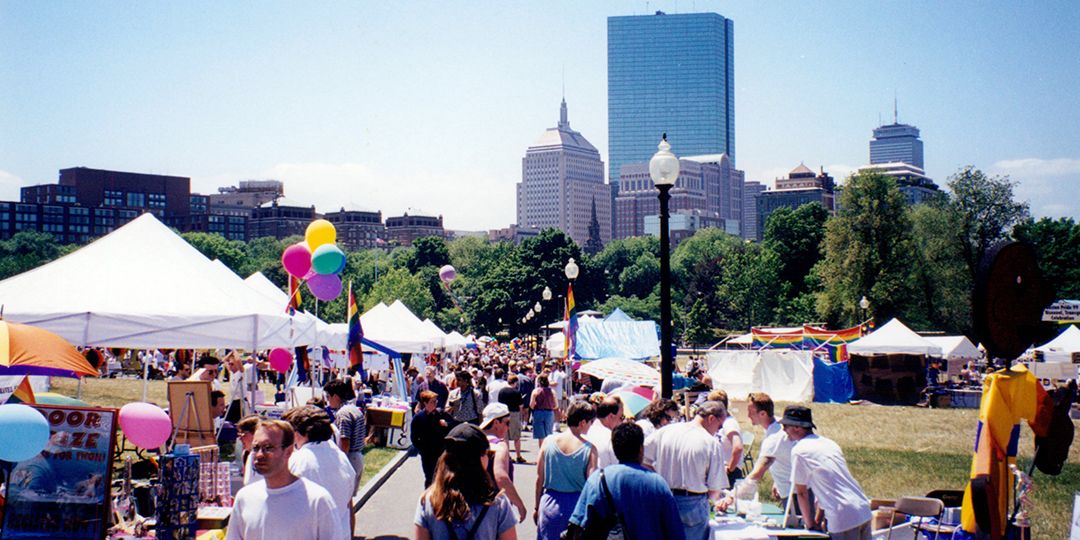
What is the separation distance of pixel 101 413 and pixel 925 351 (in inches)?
1247

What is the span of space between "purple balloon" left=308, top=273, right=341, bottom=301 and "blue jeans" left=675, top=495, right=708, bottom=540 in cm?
767

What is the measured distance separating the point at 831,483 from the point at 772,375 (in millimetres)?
28161

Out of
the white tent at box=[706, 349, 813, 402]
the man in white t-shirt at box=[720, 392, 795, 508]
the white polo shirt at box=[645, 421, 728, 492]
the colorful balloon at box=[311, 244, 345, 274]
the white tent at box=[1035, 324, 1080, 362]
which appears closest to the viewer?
the white polo shirt at box=[645, 421, 728, 492]

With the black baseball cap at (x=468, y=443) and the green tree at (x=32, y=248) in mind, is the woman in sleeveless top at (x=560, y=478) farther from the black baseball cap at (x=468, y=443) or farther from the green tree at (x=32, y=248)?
the green tree at (x=32, y=248)

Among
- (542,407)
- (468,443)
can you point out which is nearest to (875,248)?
(542,407)

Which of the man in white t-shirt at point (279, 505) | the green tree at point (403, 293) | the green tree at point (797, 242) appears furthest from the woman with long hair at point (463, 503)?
the green tree at point (797, 242)

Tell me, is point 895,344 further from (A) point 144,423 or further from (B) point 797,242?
(B) point 797,242

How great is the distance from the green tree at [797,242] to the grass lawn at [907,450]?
58004 millimetres

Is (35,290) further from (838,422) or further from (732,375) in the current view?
A: (732,375)

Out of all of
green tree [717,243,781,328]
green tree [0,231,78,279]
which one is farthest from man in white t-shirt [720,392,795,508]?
green tree [0,231,78,279]

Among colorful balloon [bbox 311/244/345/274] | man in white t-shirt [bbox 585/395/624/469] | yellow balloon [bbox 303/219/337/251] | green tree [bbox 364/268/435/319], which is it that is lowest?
man in white t-shirt [bbox 585/395/624/469]

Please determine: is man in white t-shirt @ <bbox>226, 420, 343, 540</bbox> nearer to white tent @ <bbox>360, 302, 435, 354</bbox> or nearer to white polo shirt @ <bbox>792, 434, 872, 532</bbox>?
white polo shirt @ <bbox>792, 434, 872, 532</bbox>

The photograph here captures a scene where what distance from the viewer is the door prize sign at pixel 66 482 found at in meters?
7.23

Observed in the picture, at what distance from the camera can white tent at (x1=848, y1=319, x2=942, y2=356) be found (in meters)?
33.8
